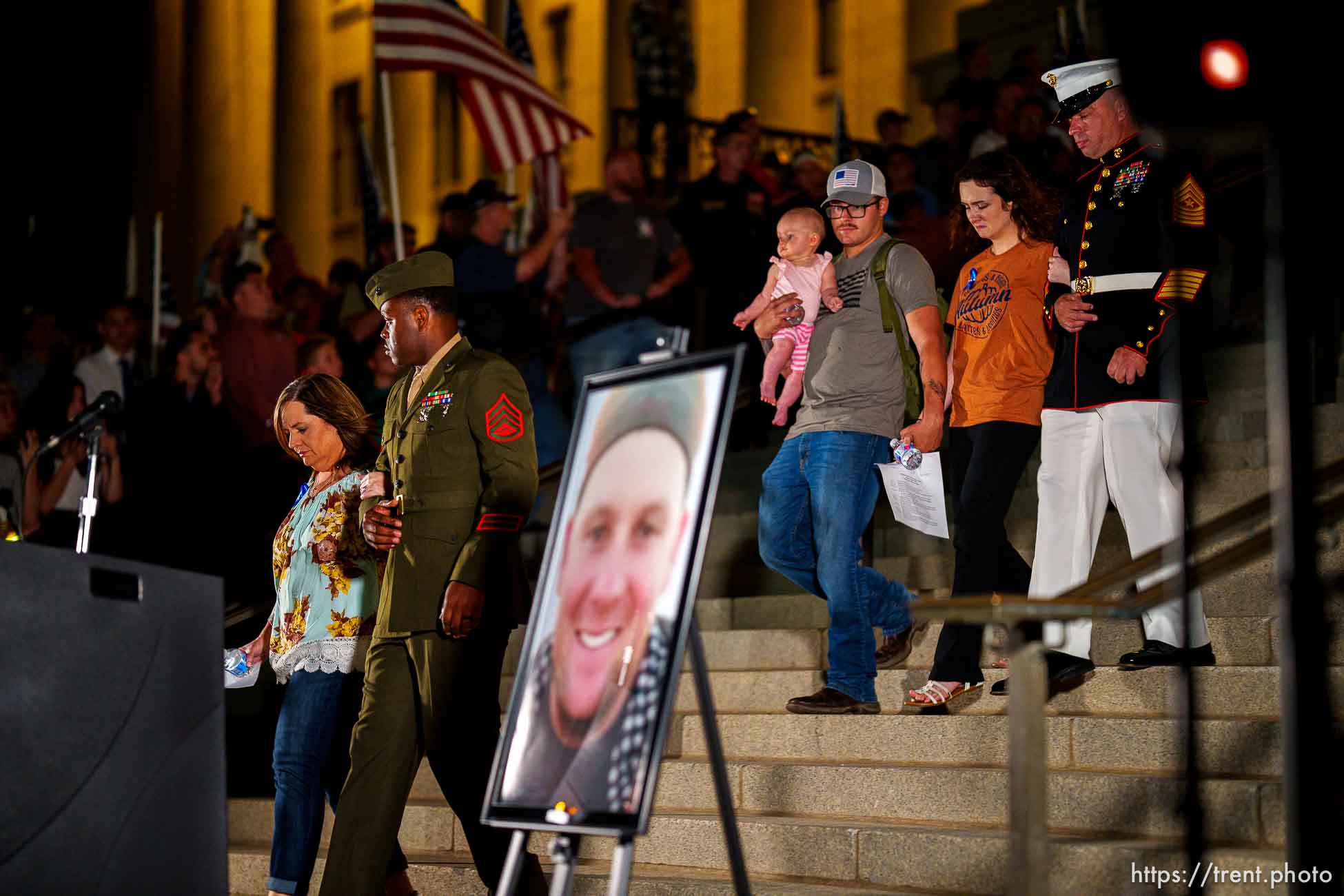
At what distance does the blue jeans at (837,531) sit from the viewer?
5844 mm

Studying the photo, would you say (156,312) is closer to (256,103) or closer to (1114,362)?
(1114,362)

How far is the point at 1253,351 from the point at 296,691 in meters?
4.76

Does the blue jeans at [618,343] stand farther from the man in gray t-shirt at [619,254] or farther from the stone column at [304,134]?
the stone column at [304,134]

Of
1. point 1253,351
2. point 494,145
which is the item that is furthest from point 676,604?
point 494,145

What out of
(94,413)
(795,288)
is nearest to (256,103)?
(94,413)

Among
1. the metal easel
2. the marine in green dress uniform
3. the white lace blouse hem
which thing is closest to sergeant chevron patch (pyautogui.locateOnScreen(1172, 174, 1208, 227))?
the marine in green dress uniform

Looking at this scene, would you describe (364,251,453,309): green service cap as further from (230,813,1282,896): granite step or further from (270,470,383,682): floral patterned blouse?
(230,813,1282,896): granite step

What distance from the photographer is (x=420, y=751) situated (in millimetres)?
5215

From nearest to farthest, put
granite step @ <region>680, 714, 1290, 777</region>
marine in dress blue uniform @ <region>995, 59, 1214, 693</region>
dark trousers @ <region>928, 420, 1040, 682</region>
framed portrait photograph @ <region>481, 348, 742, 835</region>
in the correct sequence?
1. framed portrait photograph @ <region>481, 348, 742, 835</region>
2. granite step @ <region>680, 714, 1290, 777</region>
3. marine in dress blue uniform @ <region>995, 59, 1214, 693</region>
4. dark trousers @ <region>928, 420, 1040, 682</region>

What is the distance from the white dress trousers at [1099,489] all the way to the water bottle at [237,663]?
262 cm

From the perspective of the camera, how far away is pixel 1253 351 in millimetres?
8055

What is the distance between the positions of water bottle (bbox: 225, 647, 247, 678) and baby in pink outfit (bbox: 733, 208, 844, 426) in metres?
2.00

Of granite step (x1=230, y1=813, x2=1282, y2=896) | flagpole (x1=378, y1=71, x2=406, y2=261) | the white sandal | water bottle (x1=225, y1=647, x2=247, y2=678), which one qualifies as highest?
flagpole (x1=378, y1=71, x2=406, y2=261)

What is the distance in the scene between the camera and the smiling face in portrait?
3.70 meters
